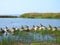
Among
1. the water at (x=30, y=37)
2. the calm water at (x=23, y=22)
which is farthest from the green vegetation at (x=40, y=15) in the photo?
the water at (x=30, y=37)

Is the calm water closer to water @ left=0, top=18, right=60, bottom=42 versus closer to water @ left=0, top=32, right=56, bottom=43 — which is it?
water @ left=0, top=18, right=60, bottom=42

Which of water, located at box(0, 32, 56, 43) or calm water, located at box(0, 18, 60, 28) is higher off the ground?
calm water, located at box(0, 18, 60, 28)

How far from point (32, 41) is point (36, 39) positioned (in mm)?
64

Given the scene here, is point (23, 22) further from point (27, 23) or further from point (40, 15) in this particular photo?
point (40, 15)

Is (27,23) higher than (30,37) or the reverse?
higher

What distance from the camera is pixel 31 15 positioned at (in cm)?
234

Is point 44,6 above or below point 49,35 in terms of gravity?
above

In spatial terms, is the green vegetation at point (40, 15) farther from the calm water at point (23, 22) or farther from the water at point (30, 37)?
the water at point (30, 37)

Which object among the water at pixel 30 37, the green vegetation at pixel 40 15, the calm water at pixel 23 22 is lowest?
the water at pixel 30 37

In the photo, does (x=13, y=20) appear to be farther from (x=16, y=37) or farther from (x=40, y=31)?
(x=40, y=31)

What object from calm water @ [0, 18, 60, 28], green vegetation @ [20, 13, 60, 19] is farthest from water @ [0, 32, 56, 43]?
green vegetation @ [20, 13, 60, 19]

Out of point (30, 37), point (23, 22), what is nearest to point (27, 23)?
point (23, 22)

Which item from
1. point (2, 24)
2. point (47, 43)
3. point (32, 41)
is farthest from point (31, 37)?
point (2, 24)

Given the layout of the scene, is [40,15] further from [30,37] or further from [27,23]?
[30,37]
